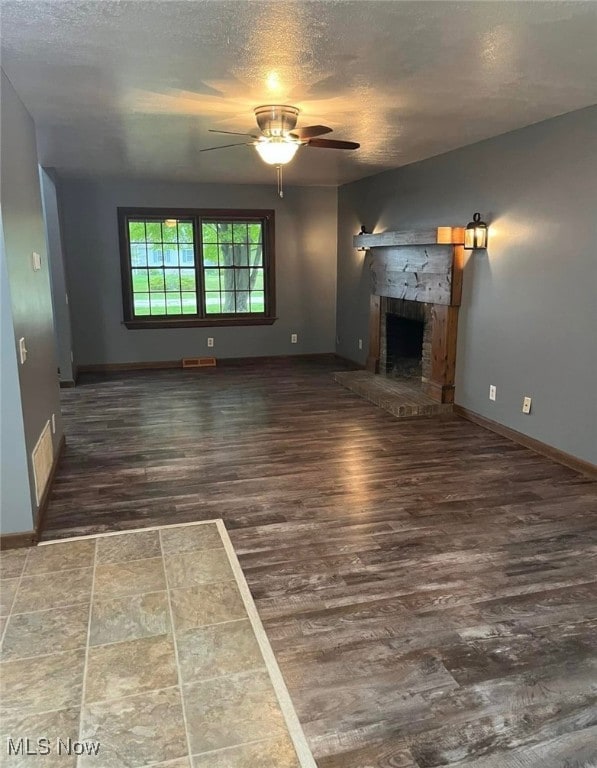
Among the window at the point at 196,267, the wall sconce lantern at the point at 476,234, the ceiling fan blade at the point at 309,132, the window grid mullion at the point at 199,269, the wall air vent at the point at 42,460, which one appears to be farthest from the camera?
the window grid mullion at the point at 199,269

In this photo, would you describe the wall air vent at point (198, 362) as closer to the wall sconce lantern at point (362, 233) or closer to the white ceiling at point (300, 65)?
the wall sconce lantern at point (362, 233)

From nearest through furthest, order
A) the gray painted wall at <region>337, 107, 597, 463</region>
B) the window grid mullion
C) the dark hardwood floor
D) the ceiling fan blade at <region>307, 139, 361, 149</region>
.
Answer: the dark hardwood floor
the ceiling fan blade at <region>307, 139, 361, 149</region>
the gray painted wall at <region>337, 107, 597, 463</region>
the window grid mullion

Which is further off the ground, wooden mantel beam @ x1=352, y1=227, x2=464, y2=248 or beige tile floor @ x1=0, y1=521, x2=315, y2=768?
wooden mantel beam @ x1=352, y1=227, x2=464, y2=248

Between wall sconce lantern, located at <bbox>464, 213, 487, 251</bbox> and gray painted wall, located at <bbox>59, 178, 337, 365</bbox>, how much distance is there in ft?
11.2

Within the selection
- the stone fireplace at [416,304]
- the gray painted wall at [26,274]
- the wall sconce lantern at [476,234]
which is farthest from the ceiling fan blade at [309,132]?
the stone fireplace at [416,304]

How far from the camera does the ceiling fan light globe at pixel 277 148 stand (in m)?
3.53

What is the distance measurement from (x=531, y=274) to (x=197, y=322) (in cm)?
465

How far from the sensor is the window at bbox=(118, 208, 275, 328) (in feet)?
24.2

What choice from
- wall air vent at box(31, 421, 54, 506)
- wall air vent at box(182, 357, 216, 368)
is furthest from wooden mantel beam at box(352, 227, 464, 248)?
wall air vent at box(31, 421, 54, 506)

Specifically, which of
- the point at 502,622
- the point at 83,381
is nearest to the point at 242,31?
the point at 502,622

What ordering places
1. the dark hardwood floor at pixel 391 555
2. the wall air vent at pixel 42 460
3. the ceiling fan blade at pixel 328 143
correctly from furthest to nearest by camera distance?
the ceiling fan blade at pixel 328 143, the wall air vent at pixel 42 460, the dark hardwood floor at pixel 391 555

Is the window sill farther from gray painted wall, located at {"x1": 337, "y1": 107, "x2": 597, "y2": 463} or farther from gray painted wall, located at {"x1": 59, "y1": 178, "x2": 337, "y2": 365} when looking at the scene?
gray painted wall, located at {"x1": 337, "y1": 107, "x2": 597, "y2": 463}

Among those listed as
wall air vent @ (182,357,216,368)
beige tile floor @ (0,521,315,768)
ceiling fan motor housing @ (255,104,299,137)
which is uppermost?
ceiling fan motor housing @ (255,104,299,137)

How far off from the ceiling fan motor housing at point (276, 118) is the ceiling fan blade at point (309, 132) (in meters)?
0.11
